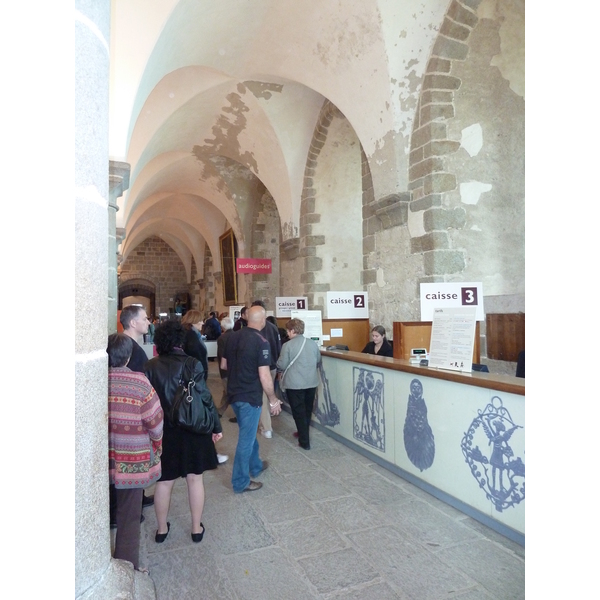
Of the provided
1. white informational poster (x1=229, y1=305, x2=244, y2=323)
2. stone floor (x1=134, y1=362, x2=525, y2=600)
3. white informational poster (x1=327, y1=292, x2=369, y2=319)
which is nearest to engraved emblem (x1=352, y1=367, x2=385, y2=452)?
stone floor (x1=134, y1=362, x2=525, y2=600)

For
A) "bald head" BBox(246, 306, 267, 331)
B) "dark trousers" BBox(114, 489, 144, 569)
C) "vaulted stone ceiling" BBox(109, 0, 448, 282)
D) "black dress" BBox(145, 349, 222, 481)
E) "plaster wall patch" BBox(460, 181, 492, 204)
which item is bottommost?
"dark trousers" BBox(114, 489, 144, 569)

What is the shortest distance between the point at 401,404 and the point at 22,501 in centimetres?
306

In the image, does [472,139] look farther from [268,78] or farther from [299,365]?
[268,78]

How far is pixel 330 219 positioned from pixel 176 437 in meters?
6.08

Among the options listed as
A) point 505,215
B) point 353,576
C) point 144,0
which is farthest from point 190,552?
point 144,0

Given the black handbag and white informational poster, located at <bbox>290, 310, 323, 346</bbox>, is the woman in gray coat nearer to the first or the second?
white informational poster, located at <bbox>290, 310, 323, 346</bbox>

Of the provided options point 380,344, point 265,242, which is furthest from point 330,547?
point 265,242

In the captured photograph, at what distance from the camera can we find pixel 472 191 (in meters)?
5.00

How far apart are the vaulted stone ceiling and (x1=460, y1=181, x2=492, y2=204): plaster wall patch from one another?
0.68 m

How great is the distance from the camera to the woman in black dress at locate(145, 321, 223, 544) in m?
2.58

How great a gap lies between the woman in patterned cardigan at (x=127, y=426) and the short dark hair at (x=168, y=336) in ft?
1.72

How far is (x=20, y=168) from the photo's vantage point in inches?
35.4
